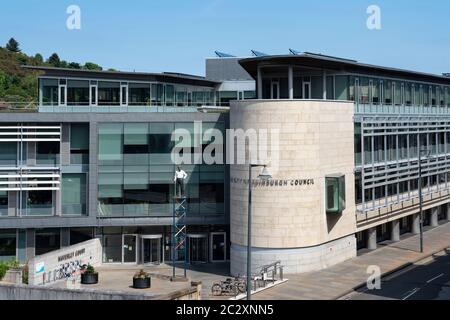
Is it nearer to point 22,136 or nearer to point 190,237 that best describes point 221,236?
point 190,237

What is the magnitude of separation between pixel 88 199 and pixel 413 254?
22.2 meters

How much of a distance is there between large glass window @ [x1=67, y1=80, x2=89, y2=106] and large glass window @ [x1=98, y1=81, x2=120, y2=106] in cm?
89

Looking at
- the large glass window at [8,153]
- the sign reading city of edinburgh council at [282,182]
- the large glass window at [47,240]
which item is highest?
the large glass window at [8,153]

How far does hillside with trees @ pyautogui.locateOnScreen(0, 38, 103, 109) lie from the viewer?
3978 inches

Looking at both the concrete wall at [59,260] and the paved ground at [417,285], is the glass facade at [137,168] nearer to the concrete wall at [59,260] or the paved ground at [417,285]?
the concrete wall at [59,260]

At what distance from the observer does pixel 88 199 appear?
40375mm

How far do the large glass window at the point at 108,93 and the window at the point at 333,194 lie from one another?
15.9 meters

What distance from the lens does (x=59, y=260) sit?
35.6 m

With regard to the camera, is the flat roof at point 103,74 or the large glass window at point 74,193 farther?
the flat roof at point 103,74

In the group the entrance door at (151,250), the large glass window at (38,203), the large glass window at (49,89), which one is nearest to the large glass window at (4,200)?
the large glass window at (38,203)

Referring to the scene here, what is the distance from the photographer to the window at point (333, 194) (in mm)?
37188

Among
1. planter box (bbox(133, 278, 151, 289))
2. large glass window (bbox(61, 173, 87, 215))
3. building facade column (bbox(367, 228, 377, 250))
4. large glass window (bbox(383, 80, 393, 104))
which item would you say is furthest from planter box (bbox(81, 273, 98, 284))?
large glass window (bbox(383, 80, 393, 104))

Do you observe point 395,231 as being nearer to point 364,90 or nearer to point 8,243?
point 364,90

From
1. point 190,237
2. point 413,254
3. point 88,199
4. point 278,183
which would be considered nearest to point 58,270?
point 88,199
